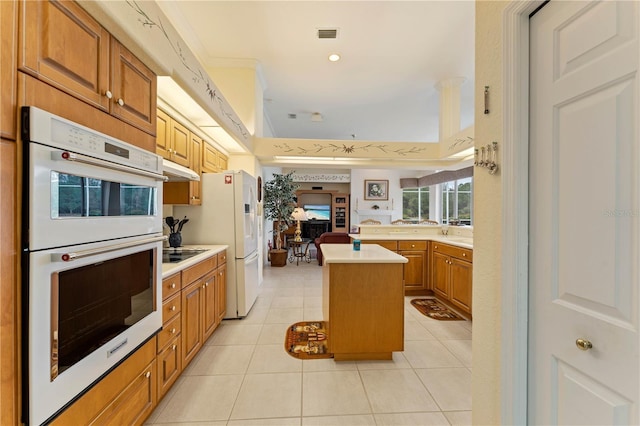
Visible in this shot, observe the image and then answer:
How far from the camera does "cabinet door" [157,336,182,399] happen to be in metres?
1.66

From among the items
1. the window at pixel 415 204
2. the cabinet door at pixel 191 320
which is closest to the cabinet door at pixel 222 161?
the cabinet door at pixel 191 320

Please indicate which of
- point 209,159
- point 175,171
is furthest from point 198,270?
point 209,159

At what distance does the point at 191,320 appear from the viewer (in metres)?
2.13

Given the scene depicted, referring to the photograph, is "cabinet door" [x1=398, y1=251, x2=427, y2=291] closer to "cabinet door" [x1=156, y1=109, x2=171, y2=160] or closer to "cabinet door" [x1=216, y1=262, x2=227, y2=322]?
"cabinet door" [x1=216, y1=262, x2=227, y2=322]

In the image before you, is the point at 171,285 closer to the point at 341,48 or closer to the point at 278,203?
the point at 341,48

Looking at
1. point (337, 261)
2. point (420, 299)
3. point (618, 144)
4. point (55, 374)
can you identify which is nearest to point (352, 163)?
point (420, 299)

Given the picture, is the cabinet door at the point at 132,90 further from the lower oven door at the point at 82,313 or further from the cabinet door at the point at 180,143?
the cabinet door at the point at 180,143

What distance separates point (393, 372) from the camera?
209 centimetres

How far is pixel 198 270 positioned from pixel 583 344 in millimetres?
2378

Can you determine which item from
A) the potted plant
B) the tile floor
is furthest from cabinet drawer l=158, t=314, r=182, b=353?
the potted plant

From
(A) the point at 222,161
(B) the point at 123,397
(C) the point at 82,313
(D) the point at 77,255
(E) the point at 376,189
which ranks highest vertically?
(E) the point at 376,189

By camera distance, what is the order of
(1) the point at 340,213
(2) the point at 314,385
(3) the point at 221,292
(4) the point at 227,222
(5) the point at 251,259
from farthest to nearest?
A: (1) the point at 340,213 < (5) the point at 251,259 < (4) the point at 227,222 < (3) the point at 221,292 < (2) the point at 314,385

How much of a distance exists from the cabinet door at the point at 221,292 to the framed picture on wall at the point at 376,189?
714cm

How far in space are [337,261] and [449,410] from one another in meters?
1.22
